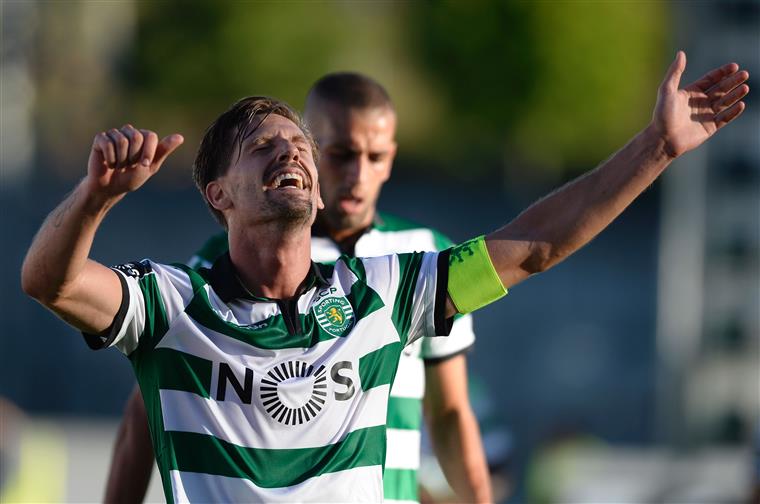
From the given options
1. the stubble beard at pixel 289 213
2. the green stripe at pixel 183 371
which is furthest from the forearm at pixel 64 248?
the stubble beard at pixel 289 213

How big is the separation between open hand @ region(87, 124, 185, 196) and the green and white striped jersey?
1.45 meters

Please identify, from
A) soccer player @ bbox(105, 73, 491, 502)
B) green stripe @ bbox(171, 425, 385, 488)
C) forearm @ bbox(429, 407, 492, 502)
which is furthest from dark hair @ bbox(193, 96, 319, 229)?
forearm @ bbox(429, 407, 492, 502)

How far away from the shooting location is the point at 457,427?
501cm

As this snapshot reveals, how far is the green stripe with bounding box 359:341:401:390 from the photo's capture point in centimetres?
367

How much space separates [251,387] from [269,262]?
372mm

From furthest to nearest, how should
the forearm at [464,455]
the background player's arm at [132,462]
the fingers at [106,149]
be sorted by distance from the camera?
the forearm at [464,455] < the background player's arm at [132,462] < the fingers at [106,149]

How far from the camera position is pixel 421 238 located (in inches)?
200

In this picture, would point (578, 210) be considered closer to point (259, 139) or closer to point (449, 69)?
point (259, 139)

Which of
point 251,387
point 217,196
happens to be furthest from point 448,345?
point 251,387

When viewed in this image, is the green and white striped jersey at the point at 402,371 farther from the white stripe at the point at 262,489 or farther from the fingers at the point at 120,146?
the fingers at the point at 120,146

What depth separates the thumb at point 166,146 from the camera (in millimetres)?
3203

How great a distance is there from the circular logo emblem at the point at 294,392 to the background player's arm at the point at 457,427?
56.6 inches

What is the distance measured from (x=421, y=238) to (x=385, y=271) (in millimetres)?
1247

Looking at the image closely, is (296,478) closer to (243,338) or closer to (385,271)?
(243,338)
